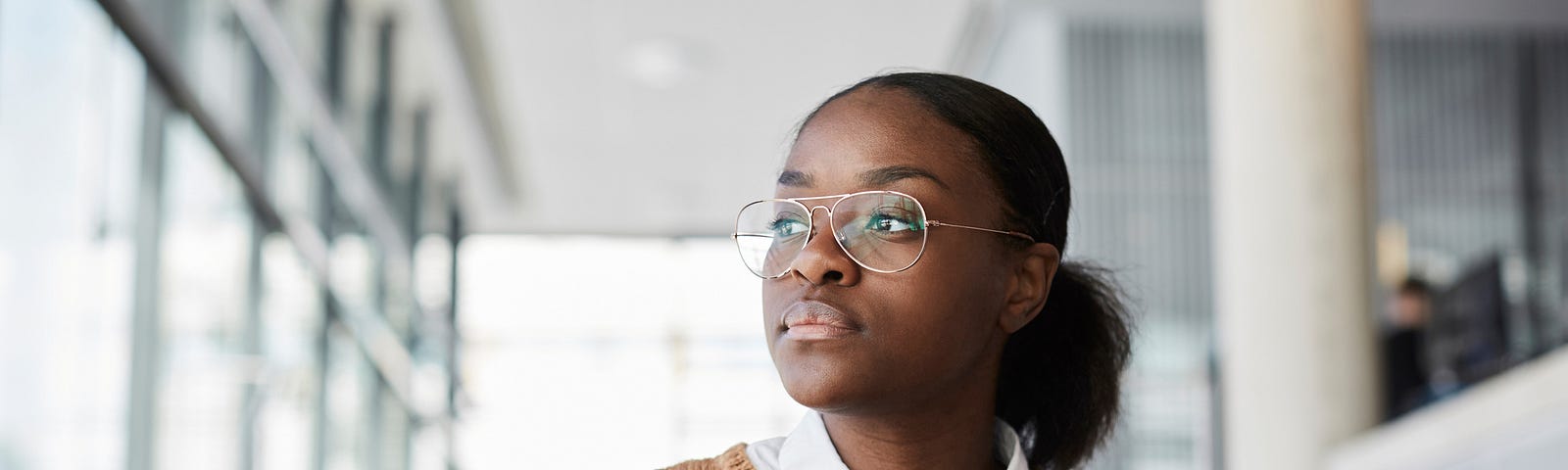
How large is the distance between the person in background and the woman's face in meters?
4.38

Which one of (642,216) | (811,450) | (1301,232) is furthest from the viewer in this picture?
(642,216)

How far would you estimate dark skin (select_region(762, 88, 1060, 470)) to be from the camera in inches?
47.9

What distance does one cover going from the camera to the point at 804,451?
4.31 feet

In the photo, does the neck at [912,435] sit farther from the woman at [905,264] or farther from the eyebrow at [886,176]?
the eyebrow at [886,176]

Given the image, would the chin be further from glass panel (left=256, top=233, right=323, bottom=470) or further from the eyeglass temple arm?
glass panel (left=256, top=233, right=323, bottom=470)

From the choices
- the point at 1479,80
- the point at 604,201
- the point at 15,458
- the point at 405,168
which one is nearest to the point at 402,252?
the point at 405,168

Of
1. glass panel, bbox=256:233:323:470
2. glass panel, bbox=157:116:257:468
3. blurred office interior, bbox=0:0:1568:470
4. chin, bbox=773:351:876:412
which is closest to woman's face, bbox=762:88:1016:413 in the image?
chin, bbox=773:351:876:412

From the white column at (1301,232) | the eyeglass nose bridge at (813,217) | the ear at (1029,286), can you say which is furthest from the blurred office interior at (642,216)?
the eyeglass nose bridge at (813,217)

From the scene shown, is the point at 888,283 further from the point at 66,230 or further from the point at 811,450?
the point at 66,230

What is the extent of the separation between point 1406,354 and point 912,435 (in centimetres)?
456

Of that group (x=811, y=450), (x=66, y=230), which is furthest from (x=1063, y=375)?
(x=66, y=230)

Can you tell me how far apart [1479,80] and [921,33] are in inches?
99.9

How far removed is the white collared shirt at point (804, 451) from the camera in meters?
1.30

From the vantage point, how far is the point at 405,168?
8984mm
